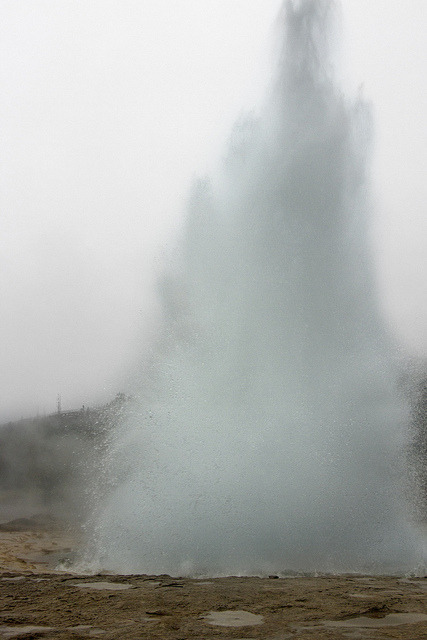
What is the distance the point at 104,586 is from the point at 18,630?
271 cm

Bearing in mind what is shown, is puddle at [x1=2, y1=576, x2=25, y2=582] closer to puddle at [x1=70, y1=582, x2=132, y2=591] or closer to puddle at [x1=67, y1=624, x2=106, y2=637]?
puddle at [x1=70, y1=582, x2=132, y2=591]

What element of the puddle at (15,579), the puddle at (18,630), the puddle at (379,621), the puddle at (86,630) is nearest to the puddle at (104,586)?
the puddle at (15,579)

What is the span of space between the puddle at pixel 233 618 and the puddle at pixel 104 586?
2259 millimetres

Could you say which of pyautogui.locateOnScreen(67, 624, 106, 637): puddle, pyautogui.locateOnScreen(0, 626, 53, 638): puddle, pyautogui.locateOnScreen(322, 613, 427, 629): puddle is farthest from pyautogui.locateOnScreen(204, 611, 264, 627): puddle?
pyautogui.locateOnScreen(0, 626, 53, 638): puddle

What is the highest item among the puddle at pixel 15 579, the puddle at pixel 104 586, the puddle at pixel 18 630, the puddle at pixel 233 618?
the puddle at pixel 15 579

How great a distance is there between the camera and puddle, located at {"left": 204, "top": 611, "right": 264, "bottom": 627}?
6426 mm

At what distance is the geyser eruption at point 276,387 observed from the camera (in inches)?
445

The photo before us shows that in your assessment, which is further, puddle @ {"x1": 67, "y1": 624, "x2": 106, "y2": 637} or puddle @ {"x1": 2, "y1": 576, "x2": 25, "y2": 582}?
puddle @ {"x1": 2, "y1": 576, "x2": 25, "y2": 582}

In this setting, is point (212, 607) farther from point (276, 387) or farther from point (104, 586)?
point (276, 387)

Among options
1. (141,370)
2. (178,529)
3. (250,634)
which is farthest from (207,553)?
(141,370)

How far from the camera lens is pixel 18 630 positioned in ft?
20.6

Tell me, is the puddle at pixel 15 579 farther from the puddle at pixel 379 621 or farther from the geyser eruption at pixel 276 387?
the puddle at pixel 379 621

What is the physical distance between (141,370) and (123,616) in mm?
9230

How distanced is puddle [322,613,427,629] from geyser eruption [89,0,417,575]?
403 cm
